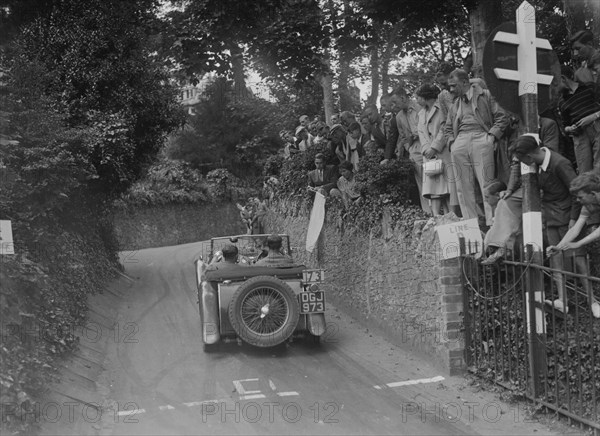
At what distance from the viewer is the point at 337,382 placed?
9.46 metres

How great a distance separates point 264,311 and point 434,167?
342 cm

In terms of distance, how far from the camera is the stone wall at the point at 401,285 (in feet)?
30.4

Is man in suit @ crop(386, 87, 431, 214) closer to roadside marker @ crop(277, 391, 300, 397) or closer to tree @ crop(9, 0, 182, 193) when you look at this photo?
roadside marker @ crop(277, 391, 300, 397)

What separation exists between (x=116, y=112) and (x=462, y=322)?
11.4 metres

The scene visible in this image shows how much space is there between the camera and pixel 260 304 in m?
10.7

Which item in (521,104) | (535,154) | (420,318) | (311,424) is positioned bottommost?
(311,424)

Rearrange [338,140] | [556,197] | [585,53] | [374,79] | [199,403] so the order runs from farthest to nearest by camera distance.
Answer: [374,79], [338,140], [585,53], [199,403], [556,197]

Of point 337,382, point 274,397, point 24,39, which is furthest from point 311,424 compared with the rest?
point 24,39

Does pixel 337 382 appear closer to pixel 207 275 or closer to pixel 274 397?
pixel 274 397

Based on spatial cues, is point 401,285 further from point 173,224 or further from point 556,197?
point 173,224

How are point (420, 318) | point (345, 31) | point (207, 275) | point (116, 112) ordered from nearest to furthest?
point (420, 318) < point (207, 275) < point (345, 31) < point (116, 112)

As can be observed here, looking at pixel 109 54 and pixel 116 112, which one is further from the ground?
pixel 109 54

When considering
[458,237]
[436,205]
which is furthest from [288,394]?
[436,205]

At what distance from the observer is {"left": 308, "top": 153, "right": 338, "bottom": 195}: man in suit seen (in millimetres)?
16078
